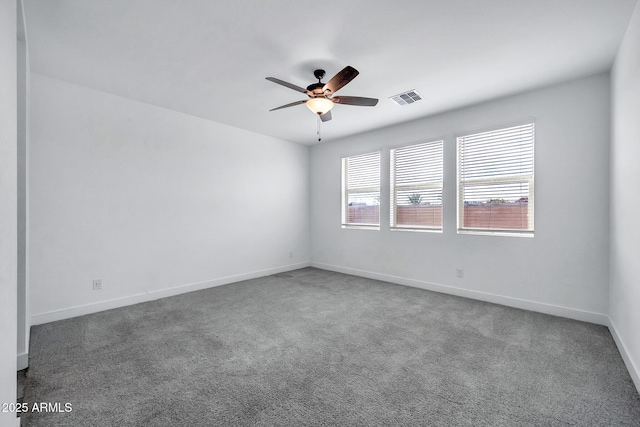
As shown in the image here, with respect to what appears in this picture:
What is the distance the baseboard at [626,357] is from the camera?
2.01 meters

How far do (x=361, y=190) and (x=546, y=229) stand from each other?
290cm

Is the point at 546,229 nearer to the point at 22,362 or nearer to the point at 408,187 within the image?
the point at 408,187

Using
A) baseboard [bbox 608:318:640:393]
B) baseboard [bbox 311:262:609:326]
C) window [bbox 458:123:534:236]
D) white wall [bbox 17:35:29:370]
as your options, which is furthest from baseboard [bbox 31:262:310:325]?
baseboard [bbox 608:318:640:393]

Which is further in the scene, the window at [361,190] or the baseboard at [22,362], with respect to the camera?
the window at [361,190]

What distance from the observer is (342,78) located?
8.36 ft

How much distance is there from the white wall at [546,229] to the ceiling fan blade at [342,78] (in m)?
1.38

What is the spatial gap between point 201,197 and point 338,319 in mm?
2847

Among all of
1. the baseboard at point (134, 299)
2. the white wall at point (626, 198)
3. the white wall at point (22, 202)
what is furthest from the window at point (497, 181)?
the white wall at point (22, 202)

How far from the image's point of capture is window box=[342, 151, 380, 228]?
5.30 metres

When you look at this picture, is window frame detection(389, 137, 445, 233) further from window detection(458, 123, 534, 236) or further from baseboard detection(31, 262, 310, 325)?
baseboard detection(31, 262, 310, 325)

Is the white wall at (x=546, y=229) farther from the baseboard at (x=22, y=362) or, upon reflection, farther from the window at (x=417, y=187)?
the baseboard at (x=22, y=362)

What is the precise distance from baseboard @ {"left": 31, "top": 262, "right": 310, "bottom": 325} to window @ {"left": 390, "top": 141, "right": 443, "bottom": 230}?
2691mm

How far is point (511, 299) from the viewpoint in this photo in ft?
12.1

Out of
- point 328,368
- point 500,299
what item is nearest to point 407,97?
point 500,299
